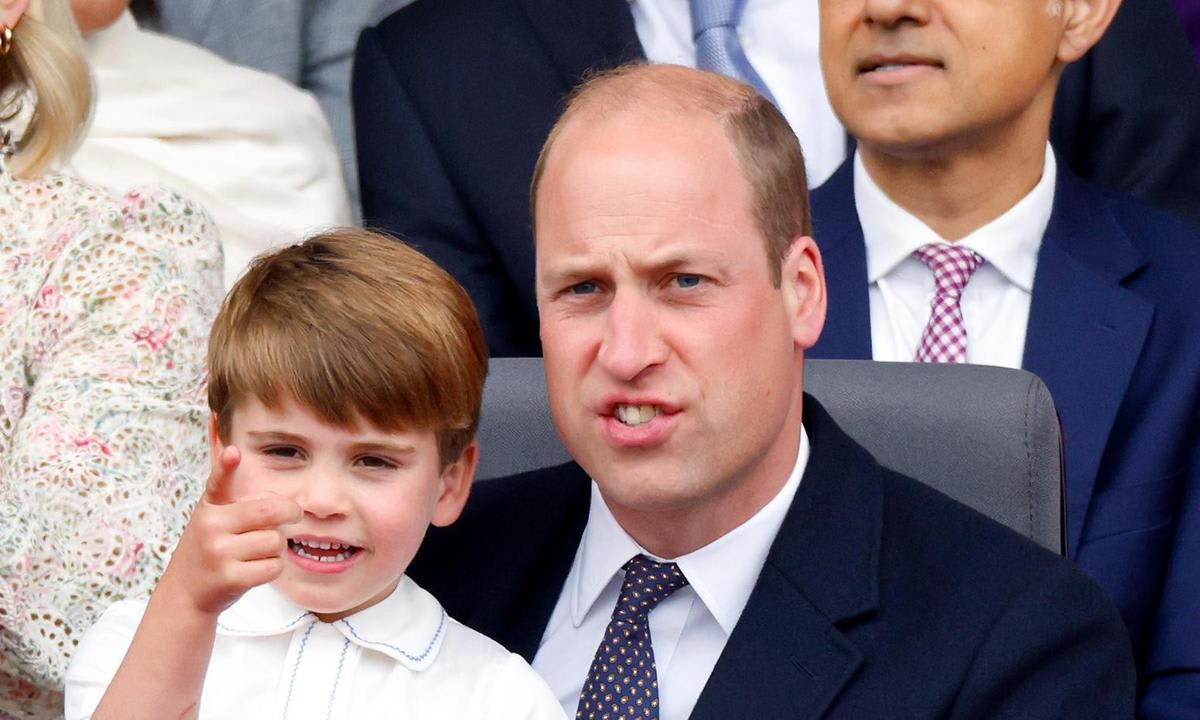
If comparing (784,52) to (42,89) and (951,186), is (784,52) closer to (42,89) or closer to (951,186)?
(951,186)

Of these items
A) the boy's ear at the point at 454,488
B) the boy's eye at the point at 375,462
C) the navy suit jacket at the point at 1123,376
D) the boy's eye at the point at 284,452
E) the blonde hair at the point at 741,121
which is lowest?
the navy suit jacket at the point at 1123,376

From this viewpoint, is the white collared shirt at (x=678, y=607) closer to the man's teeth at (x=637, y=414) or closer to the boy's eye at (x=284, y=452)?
the man's teeth at (x=637, y=414)

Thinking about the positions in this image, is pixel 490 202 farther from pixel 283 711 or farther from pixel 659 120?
pixel 283 711

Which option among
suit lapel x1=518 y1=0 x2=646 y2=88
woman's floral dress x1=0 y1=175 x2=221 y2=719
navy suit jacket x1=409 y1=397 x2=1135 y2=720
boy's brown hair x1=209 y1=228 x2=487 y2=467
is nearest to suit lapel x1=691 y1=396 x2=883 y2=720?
navy suit jacket x1=409 y1=397 x2=1135 y2=720

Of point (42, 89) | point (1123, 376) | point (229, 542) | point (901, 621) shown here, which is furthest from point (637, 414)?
point (1123, 376)

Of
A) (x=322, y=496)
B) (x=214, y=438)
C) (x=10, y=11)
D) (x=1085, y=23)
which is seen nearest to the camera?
(x=322, y=496)

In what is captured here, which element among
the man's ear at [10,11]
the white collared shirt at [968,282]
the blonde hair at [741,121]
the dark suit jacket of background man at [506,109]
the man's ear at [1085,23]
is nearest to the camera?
the blonde hair at [741,121]

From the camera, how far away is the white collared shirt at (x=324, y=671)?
155cm

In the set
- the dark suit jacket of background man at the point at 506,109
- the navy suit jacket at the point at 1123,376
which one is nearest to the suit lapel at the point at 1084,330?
the navy suit jacket at the point at 1123,376

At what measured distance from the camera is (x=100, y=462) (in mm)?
1780

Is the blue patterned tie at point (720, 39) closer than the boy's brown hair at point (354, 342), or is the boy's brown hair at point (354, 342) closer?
the boy's brown hair at point (354, 342)

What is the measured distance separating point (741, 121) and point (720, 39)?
1014 millimetres

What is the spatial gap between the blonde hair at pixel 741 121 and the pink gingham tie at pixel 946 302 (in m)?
0.56

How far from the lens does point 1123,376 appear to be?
7.45 ft
